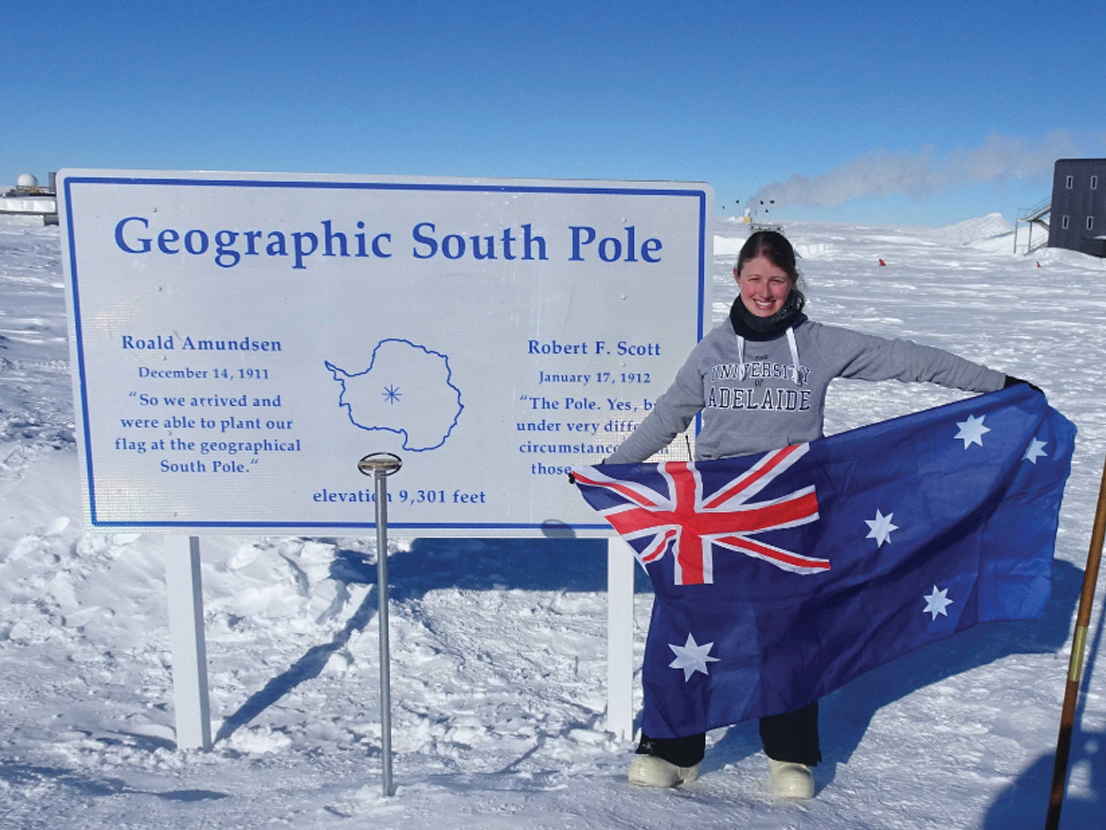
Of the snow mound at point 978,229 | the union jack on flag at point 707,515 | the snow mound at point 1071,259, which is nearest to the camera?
the union jack on flag at point 707,515

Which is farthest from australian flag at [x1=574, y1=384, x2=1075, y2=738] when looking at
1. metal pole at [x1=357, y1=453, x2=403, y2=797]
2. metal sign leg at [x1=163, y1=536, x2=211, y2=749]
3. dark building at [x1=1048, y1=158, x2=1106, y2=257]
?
dark building at [x1=1048, y1=158, x2=1106, y2=257]

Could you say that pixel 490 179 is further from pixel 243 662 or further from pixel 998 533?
pixel 243 662

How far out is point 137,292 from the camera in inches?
130

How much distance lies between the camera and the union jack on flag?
9.61 feet

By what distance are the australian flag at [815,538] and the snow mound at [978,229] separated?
195 feet

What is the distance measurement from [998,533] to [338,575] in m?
3.43

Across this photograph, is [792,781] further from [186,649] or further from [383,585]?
[186,649]

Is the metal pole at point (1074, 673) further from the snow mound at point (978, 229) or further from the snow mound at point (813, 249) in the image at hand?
the snow mound at point (978, 229)

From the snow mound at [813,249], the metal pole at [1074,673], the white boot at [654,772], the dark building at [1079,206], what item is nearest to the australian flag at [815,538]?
the white boot at [654,772]

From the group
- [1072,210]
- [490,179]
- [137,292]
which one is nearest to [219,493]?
[137,292]

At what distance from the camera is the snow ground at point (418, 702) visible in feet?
9.46

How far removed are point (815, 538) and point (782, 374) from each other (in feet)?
1.92

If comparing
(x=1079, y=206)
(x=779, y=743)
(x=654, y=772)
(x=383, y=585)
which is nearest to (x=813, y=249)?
(x=1079, y=206)

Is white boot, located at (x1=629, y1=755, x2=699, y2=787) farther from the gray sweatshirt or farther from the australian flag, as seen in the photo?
the gray sweatshirt
